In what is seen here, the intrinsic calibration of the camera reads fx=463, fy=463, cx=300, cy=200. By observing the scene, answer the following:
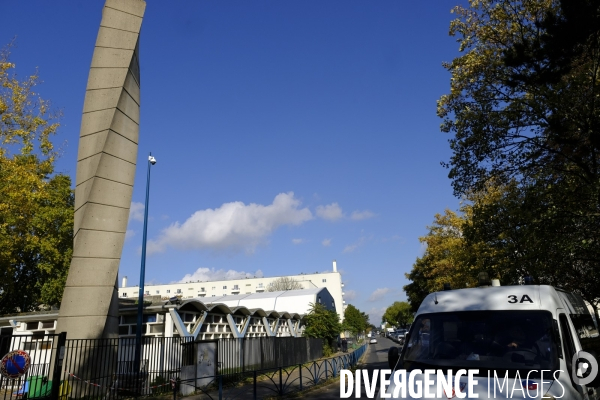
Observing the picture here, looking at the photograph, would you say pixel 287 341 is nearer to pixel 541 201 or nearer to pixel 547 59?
pixel 541 201

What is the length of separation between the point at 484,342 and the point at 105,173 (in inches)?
567

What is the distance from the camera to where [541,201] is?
1444 centimetres

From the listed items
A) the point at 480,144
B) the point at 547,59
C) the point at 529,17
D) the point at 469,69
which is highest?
the point at 529,17

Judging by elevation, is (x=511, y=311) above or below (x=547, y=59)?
below

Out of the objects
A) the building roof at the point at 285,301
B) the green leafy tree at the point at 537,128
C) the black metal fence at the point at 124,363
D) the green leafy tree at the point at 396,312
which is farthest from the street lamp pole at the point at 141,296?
the green leafy tree at the point at 396,312

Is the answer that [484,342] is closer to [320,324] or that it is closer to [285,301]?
[320,324]

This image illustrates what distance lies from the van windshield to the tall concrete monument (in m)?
12.5

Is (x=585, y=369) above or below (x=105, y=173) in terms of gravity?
below

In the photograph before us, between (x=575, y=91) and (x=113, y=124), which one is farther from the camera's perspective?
(x=113, y=124)

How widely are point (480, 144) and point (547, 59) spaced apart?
3654 millimetres

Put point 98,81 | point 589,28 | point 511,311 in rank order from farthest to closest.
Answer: point 98,81, point 589,28, point 511,311

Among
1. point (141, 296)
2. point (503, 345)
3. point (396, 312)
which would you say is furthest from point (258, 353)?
point (396, 312)

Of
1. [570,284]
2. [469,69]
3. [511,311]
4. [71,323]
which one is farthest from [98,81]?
[570,284]

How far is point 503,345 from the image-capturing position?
5254 mm
